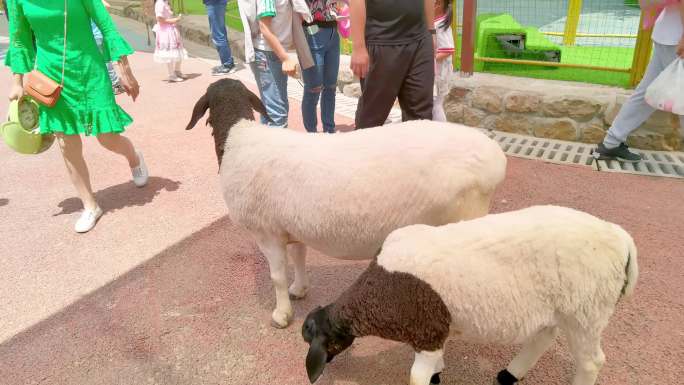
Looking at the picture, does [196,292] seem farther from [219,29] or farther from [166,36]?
[219,29]

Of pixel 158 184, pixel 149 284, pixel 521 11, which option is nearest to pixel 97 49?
pixel 158 184

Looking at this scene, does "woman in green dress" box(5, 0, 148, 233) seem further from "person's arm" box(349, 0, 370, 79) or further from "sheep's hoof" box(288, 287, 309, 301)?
"sheep's hoof" box(288, 287, 309, 301)

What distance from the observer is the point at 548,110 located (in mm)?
4980

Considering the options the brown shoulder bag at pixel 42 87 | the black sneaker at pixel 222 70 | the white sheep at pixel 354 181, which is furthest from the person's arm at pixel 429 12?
the black sneaker at pixel 222 70

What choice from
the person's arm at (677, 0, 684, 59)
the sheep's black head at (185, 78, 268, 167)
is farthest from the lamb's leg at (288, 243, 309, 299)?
the person's arm at (677, 0, 684, 59)

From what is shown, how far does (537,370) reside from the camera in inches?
91.6

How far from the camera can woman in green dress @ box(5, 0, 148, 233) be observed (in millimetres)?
3416

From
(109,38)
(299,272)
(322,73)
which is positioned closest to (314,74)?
(322,73)

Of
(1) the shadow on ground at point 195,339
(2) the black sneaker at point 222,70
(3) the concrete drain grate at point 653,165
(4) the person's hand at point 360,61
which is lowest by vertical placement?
(1) the shadow on ground at point 195,339

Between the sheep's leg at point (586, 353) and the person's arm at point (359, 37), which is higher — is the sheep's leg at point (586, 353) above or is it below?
below

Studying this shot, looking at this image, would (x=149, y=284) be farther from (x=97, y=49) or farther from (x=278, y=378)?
(x=97, y=49)

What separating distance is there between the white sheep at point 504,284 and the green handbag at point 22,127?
322cm

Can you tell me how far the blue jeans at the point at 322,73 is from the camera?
13.9ft

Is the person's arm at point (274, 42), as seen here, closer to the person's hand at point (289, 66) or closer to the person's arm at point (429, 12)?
the person's hand at point (289, 66)
